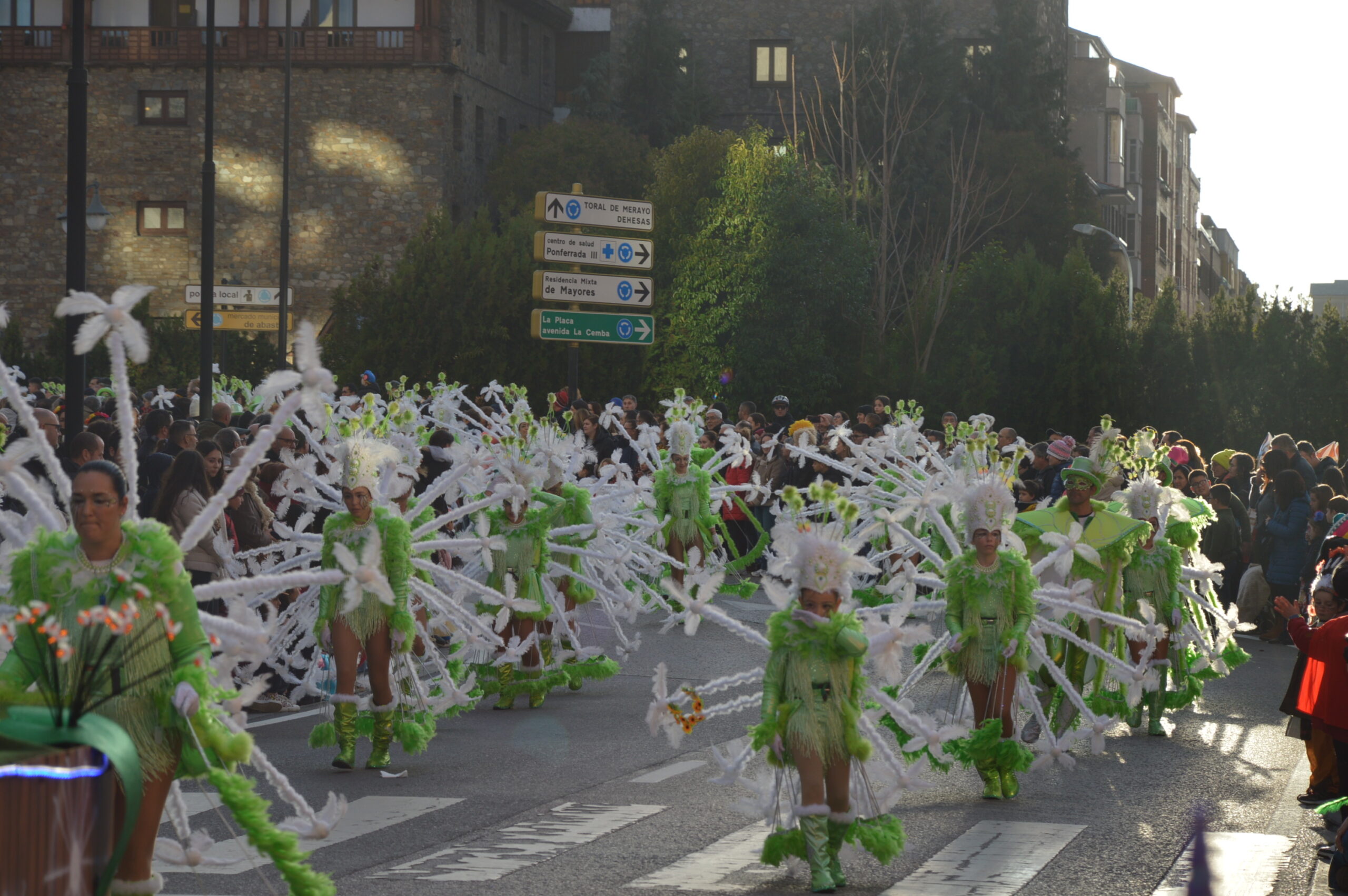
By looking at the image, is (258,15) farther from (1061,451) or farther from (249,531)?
(249,531)

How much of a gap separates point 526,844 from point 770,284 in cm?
3171

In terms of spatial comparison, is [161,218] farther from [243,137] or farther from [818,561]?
[818,561]

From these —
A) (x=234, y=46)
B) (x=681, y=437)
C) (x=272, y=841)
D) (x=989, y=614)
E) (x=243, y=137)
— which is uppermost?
(x=234, y=46)

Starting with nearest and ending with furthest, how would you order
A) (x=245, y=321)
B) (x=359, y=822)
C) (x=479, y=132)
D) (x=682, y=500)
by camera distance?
(x=359, y=822)
(x=682, y=500)
(x=245, y=321)
(x=479, y=132)

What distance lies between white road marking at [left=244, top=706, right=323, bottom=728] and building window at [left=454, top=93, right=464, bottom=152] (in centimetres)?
3894

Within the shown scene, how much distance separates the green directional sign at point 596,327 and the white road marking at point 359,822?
1475 centimetres

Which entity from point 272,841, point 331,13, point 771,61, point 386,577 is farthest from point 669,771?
point 771,61

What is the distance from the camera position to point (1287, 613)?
27.7ft

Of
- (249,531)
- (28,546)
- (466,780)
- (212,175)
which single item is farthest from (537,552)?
(212,175)

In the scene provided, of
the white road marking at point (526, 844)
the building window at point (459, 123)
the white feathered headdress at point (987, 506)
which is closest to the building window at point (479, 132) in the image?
the building window at point (459, 123)

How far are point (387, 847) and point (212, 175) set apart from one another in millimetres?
16197

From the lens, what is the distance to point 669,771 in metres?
9.77

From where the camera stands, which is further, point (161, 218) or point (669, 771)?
point (161, 218)

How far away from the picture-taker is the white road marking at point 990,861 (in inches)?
280
